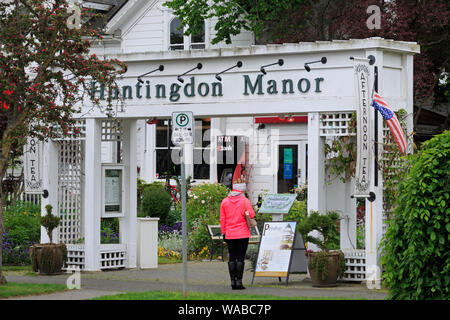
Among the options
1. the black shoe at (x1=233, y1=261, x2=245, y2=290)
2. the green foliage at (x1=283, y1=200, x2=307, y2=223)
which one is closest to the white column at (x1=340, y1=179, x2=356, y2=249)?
the black shoe at (x1=233, y1=261, x2=245, y2=290)

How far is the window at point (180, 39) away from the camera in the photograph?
1176 inches

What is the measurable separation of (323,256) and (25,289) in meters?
4.86

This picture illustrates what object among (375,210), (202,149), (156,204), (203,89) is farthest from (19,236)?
(202,149)

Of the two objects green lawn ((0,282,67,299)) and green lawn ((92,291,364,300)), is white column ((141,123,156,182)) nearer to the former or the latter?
green lawn ((0,282,67,299))

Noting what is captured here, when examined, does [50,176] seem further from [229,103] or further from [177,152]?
[177,152]

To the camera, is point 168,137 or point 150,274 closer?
point 150,274

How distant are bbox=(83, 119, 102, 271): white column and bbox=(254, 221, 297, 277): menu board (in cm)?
378

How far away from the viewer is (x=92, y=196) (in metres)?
18.2

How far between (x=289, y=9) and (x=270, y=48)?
35.1ft

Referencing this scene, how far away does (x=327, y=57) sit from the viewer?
52.9 ft

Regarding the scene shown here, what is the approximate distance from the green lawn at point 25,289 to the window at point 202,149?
1406cm

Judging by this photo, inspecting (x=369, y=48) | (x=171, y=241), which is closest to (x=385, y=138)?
(x=369, y=48)

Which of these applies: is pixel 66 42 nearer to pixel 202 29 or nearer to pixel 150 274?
pixel 150 274

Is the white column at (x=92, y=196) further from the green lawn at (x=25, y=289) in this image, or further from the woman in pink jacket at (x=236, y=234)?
the woman in pink jacket at (x=236, y=234)
